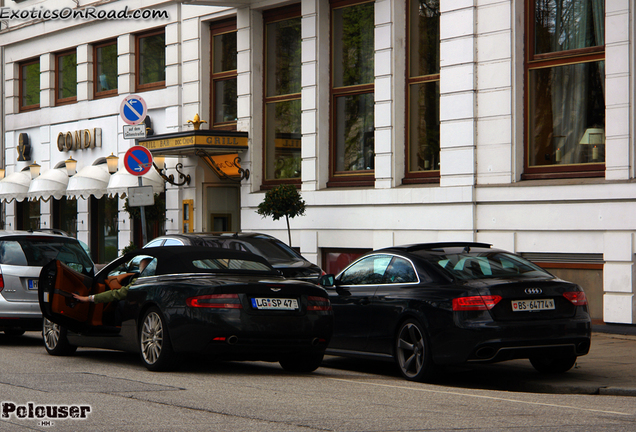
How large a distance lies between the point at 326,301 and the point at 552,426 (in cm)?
Result: 380

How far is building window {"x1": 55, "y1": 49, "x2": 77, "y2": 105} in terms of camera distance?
94.3 ft

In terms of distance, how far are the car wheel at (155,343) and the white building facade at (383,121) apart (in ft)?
26.5

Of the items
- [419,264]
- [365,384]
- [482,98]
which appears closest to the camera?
[365,384]

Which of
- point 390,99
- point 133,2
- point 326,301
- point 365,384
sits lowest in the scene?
point 365,384

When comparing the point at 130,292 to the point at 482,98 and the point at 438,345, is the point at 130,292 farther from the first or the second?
the point at 482,98

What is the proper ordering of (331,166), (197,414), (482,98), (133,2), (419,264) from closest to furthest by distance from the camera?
(197,414)
(419,264)
(482,98)
(331,166)
(133,2)

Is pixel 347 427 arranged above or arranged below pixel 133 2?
below

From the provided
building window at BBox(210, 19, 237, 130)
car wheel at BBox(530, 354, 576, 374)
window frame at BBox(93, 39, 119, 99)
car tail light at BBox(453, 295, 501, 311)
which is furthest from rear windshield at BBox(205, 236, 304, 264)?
window frame at BBox(93, 39, 119, 99)

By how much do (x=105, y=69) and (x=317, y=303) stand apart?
19.0 metres

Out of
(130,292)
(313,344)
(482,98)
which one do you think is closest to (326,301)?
(313,344)


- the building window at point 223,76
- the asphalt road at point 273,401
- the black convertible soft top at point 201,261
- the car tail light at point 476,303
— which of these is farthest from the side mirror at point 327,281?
the building window at point 223,76

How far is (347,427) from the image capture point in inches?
271

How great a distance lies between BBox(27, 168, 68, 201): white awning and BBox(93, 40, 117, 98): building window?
255 cm

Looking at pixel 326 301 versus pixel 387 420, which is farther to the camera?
pixel 326 301
